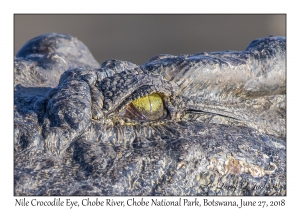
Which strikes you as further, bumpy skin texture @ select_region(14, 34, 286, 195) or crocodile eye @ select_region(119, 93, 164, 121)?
crocodile eye @ select_region(119, 93, 164, 121)

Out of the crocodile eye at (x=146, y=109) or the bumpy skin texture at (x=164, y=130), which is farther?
the crocodile eye at (x=146, y=109)

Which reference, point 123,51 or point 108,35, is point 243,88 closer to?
point 123,51

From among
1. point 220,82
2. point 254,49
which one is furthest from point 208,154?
point 254,49
